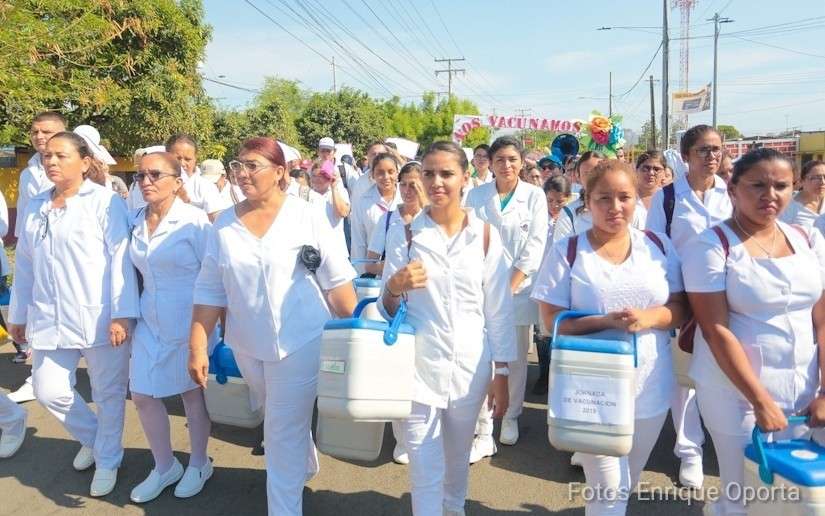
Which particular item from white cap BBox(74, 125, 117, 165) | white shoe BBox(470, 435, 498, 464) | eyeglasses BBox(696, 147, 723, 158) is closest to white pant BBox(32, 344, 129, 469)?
white cap BBox(74, 125, 117, 165)

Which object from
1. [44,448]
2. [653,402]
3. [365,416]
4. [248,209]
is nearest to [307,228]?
[248,209]

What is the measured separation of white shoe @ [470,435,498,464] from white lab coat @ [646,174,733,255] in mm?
1719

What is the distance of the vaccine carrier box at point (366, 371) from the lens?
8.49 ft

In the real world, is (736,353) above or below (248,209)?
below

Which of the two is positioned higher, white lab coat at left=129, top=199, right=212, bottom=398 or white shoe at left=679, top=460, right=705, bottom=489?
white lab coat at left=129, top=199, right=212, bottom=398

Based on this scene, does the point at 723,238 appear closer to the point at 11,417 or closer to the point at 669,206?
the point at 669,206

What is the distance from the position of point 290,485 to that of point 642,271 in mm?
1985

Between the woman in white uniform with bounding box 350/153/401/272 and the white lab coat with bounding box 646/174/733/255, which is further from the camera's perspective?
the woman in white uniform with bounding box 350/153/401/272

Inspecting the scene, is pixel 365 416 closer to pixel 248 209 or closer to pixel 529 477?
pixel 248 209

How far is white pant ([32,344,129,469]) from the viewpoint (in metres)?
3.79

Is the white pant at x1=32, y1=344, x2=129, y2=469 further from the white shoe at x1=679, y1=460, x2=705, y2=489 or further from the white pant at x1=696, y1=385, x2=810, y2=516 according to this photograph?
the white shoe at x1=679, y1=460, x2=705, y2=489

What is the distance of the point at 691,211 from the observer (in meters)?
3.81

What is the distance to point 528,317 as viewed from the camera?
4.47 m

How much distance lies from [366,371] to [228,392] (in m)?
1.29
